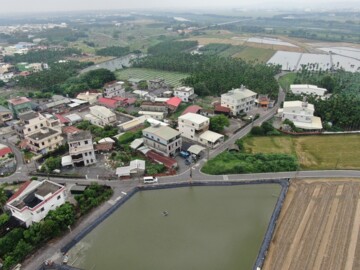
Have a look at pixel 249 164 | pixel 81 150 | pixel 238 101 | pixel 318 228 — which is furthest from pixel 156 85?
pixel 318 228

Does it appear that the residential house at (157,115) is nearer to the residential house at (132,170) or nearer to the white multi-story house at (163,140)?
the white multi-story house at (163,140)

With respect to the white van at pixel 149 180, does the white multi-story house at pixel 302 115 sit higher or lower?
higher

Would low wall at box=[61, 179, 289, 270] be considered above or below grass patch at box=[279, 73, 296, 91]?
below

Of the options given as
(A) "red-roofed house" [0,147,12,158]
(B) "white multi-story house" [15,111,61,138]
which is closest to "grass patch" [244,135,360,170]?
(B) "white multi-story house" [15,111,61,138]

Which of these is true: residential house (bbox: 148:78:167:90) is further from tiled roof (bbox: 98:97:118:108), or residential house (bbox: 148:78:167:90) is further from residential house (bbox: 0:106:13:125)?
residential house (bbox: 0:106:13:125)

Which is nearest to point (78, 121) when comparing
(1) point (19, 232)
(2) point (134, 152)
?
(2) point (134, 152)

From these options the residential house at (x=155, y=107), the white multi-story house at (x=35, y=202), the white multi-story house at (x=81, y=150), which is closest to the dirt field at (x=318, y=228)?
the white multi-story house at (x=35, y=202)
